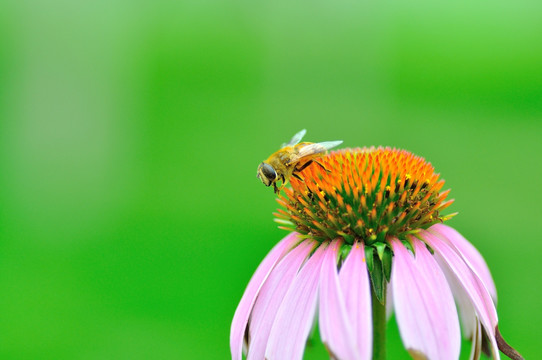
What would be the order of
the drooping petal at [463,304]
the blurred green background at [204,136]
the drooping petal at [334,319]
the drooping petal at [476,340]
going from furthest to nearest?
1. the blurred green background at [204,136]
2. the drooping petal at [463,304]
3. the drooping petal at [476,340]
4. the drooping petal at [334,319]

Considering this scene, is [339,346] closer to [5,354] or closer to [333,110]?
[5,354]

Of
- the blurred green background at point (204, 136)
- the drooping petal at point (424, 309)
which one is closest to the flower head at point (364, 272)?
the drooping petal at point (424, 309)

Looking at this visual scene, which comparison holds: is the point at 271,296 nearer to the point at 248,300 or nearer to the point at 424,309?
the point at 248,300

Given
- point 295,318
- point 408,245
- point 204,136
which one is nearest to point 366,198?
point 408,245

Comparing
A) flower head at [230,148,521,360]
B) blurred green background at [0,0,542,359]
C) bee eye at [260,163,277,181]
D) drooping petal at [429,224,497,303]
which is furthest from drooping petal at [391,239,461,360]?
blurred green background at [0,0,542,359]

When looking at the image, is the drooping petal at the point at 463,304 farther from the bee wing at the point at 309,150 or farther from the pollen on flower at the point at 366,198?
the bee wing at the point at 309,150

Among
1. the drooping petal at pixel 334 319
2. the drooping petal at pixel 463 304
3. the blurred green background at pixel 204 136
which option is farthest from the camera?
the blurred green background at pixel 204 136

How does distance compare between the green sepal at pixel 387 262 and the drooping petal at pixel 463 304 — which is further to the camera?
the drooping petal at pixel 463 304
